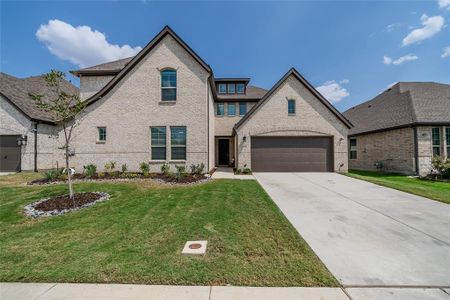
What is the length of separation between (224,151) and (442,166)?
15.9 meters

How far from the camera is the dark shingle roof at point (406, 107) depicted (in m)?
14.6

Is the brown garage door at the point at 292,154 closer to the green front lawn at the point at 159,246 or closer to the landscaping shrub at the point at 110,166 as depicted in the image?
the green front lawn at the point at 159,246

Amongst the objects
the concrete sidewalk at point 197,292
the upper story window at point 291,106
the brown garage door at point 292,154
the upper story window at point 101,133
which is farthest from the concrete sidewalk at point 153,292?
the upper story window at point 291,106

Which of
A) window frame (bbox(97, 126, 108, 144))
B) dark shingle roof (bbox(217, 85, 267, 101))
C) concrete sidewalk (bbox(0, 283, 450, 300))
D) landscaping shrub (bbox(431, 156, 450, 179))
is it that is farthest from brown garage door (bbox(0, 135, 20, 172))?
landscaping shrub (bbox(431, 156, 450, 179))

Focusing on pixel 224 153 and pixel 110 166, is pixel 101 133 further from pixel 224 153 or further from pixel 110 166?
pixel 224 153

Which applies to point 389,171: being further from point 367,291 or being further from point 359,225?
point 367,291

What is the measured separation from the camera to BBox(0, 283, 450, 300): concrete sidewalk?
8.68ft

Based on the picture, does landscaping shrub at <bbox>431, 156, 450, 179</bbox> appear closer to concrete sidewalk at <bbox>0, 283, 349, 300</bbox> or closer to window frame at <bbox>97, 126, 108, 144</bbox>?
concrete sidewalk at <bbox>0, 283, 349, 300</bbox>

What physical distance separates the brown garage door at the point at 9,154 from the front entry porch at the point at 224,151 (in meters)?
15.6

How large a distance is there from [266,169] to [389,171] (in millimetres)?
10043

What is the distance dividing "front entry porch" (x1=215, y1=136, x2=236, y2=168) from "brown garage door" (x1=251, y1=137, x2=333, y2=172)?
5.52 meters

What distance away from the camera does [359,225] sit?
201 inches

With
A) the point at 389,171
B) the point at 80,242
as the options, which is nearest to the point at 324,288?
the point at 80,242

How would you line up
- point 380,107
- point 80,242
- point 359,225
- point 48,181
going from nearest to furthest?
1. point 80,242
2. point 359,225
3. point 48,181
4. point 380,107
